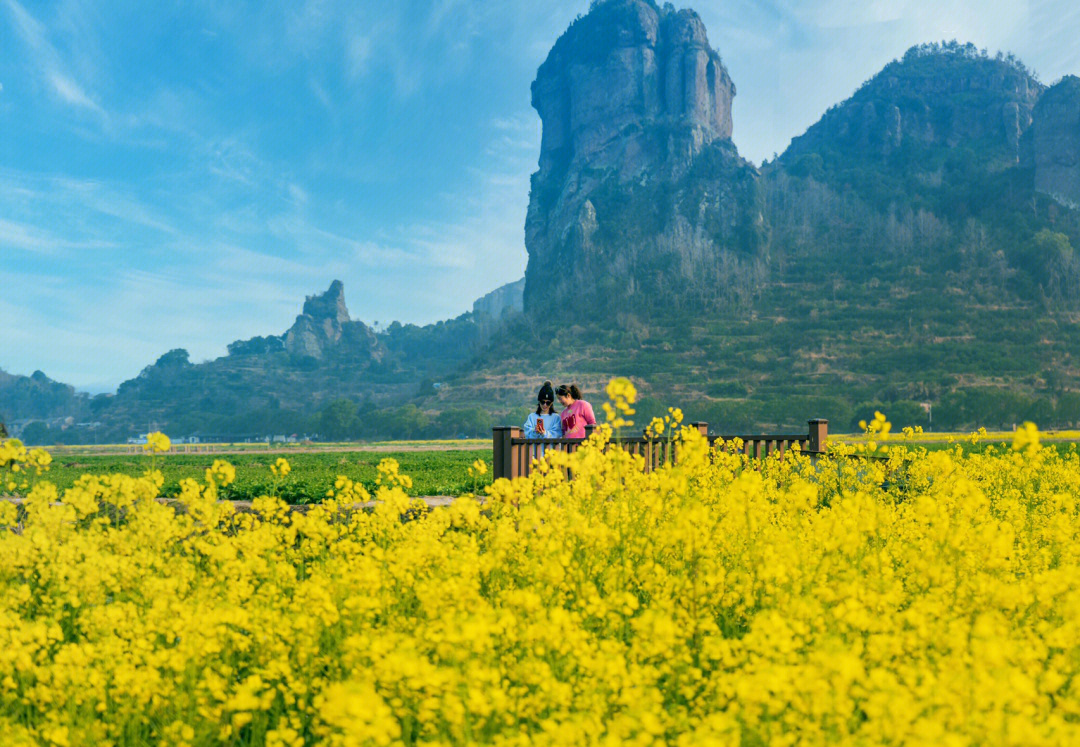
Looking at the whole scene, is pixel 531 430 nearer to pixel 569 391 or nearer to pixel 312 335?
pixel 569 391

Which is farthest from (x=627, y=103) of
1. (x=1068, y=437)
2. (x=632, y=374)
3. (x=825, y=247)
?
(x=1068, y=437)

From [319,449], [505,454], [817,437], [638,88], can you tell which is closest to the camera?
[505,454]

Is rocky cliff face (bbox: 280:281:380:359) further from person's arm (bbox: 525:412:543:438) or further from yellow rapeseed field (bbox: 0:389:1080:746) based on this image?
yellow rapeseed field (bbox: 0:389:1080:746)

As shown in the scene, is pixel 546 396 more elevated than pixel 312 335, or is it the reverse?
pixel 312 335

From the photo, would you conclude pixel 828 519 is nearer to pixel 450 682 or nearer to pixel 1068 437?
pixel 450 682

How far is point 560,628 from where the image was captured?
2.67 metres

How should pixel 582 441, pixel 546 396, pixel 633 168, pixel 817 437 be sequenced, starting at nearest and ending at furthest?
pixel 582 441 < pixel 546 396 < pixel 817 437 < pixel 633 168

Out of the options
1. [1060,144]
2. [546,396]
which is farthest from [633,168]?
[546,396]

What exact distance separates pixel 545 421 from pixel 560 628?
6.08 m

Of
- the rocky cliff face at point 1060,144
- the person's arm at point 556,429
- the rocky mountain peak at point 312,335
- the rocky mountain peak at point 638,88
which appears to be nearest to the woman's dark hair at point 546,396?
the person's arm at point 556,429

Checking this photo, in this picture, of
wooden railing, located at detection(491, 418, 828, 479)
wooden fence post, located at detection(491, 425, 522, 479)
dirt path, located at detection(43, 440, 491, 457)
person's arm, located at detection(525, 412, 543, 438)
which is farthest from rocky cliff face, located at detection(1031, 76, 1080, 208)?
wooden fence post, located at detection(491, 425, 522, 479)

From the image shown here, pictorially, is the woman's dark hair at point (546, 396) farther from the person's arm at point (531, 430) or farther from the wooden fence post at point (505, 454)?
the wooden fence post at point (505, 454)

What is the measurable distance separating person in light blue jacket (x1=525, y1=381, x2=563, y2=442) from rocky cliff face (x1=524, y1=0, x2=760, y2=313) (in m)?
114

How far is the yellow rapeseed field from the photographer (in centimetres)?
210
